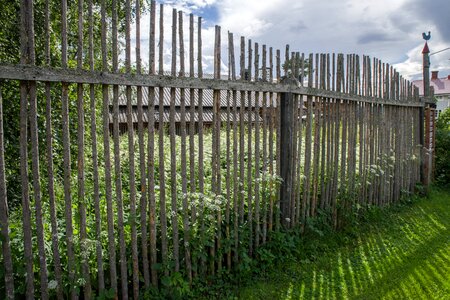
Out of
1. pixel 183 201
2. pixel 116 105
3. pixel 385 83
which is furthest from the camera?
pixel 385 83

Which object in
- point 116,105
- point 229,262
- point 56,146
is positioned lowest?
point 229,262

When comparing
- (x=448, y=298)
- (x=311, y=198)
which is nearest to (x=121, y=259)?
(x=311, y=198)

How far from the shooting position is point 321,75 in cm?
496

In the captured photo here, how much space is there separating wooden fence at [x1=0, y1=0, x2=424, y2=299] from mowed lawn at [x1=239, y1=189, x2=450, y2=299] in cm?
45

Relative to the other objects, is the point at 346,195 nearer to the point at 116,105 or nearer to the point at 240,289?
the point at 240,289

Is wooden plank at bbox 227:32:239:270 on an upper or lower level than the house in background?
lower

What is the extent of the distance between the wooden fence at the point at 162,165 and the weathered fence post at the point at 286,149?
0.05ft

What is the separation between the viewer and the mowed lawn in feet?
12.3

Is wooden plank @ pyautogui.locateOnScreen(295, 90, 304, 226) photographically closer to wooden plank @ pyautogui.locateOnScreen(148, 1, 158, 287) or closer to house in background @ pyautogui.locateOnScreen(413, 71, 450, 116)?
wooden plank @ pyautogui.locateOnScreen(148, 1, 158, 287)

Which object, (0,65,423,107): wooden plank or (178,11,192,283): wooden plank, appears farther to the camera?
(178,11,192,283): wooden plank

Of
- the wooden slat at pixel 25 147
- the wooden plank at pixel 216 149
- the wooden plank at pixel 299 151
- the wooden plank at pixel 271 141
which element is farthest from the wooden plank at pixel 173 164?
the wooden plank at pixel 299 151

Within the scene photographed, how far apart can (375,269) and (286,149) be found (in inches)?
70.6

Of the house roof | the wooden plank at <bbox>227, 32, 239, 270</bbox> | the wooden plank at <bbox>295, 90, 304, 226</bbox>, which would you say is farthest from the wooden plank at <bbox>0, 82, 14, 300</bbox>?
the house roof

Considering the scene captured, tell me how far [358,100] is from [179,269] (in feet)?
12.8
